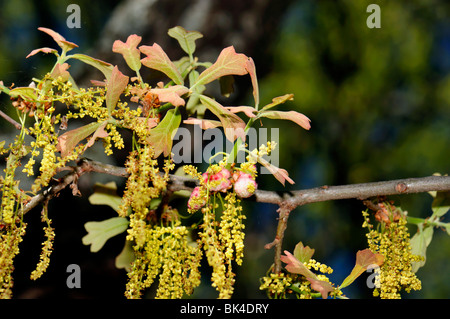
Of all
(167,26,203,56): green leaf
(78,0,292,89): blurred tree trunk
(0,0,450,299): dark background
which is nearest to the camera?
(167,26,203,56): green leaf

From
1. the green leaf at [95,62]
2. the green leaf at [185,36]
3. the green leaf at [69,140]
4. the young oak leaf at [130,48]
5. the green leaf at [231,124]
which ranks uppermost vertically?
the green leaf at [185,36]

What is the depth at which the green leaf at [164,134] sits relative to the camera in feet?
1.22

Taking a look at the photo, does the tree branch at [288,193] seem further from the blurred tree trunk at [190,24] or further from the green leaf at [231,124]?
the blurred tree trunk at [190,24]

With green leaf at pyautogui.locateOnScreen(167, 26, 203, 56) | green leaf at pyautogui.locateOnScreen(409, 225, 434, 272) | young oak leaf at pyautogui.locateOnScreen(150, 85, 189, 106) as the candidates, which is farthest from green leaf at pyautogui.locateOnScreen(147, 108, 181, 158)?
green leaf at pyautogui.locateOnScreen(409, 225, 434, 272)

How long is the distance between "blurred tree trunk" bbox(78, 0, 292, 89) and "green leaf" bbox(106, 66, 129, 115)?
373 millimetres

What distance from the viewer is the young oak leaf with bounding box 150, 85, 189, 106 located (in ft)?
1.13

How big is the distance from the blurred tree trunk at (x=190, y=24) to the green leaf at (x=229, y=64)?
1.24ft

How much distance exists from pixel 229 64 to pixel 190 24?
19.5 inches

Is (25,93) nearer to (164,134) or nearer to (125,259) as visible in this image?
(164,134)

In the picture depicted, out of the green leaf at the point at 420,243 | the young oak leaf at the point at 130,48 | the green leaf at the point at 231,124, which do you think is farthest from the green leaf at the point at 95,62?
the green leaf at the point at 420,243

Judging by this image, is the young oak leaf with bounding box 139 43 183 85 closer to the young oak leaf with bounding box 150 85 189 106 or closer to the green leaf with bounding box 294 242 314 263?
the young oak leaf with bounding box 150 85 189 106

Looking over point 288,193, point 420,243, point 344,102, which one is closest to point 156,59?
point 288,193

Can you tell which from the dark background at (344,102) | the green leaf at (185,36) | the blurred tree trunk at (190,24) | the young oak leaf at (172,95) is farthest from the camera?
the dark background at (344,102)

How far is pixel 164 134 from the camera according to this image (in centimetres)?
38
